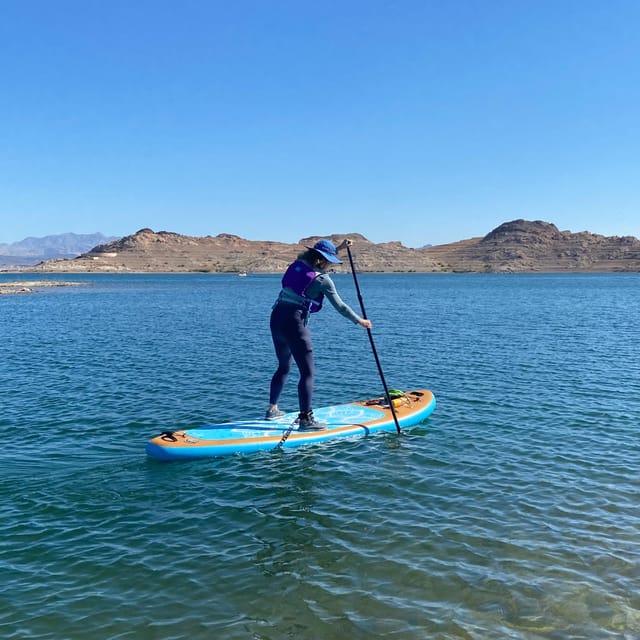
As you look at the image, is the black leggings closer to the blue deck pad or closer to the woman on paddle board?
the woman on paddle board

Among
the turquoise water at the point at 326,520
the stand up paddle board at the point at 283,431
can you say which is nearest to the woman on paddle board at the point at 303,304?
the stand up paddle board at the point at 283,431

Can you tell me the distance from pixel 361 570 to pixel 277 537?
1833mm

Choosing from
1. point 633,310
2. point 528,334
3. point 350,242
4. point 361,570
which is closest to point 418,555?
point 361,570

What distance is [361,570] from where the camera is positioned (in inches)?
344

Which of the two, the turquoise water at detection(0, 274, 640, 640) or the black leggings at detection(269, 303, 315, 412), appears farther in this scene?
the black leggings at detection(269, 303, 315, 412)

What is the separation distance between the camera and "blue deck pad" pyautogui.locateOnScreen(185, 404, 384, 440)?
14.3m

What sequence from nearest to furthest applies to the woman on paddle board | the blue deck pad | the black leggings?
the woman on paddle board → the black leggings → the blue deck pad

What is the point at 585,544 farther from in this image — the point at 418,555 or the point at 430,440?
the point at 430,440

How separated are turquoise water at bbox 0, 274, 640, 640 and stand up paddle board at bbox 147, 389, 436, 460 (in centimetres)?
32

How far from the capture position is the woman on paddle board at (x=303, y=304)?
13492 millimetres

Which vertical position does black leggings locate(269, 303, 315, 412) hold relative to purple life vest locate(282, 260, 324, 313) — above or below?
below

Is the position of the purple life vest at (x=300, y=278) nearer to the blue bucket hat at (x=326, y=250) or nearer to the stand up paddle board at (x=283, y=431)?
the blue bucket hat at (x=326, y=250)

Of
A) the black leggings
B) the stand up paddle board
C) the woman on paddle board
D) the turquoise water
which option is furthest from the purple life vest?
the turquoise water

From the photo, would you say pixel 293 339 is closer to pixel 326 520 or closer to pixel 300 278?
pixel 300 278
